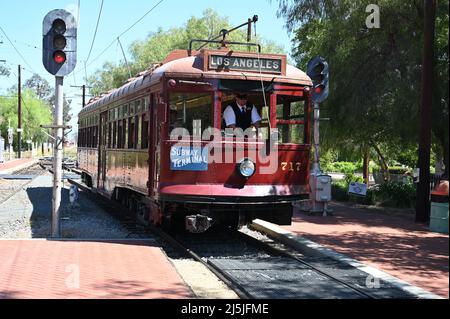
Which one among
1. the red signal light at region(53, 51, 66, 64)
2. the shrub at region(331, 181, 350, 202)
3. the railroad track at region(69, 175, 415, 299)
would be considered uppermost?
the red signal light at region(53, 51, 66, 64)

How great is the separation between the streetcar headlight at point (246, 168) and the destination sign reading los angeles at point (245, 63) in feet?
5.16

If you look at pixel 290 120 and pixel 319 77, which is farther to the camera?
pixel 319 77

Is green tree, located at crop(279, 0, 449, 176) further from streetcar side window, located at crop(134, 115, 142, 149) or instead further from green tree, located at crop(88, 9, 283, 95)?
green tree, located at crop(88, 9, 283, 95)

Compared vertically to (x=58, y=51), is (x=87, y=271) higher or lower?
lower

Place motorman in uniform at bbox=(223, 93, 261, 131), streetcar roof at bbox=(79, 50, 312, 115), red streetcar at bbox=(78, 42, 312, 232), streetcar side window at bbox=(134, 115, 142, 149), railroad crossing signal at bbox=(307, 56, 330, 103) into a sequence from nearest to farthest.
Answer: red streetcar at bbox=(78, 42, 312, 232)
streetcar roof at bbox=(79, 50, 312, 115)
motorman in uniform at bbox=(223, 93, 261, 131)
streetcar side window at bbox=(134, 115, 142, 149)
railroad crossing signal at bbox=(307, 56, 330, 103)

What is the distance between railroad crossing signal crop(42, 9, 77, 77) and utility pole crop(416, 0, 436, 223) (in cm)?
776

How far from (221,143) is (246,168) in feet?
1.89

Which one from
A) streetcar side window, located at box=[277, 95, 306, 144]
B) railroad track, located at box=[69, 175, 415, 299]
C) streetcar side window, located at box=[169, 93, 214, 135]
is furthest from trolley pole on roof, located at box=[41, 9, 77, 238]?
streetcar side window, located at box=[277, 95, 306, 144]

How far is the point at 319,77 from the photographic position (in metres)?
14.0

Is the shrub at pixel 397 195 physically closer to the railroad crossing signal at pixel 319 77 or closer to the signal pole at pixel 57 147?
the railroad crossing signal at pixel 319 77

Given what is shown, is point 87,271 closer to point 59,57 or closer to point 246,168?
point 246,168

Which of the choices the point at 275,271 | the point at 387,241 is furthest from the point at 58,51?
the point at 387,241

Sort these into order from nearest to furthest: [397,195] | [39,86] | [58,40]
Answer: [58,40] < [397,195] < [39,86]

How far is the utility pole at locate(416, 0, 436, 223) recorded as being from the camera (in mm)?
13648
